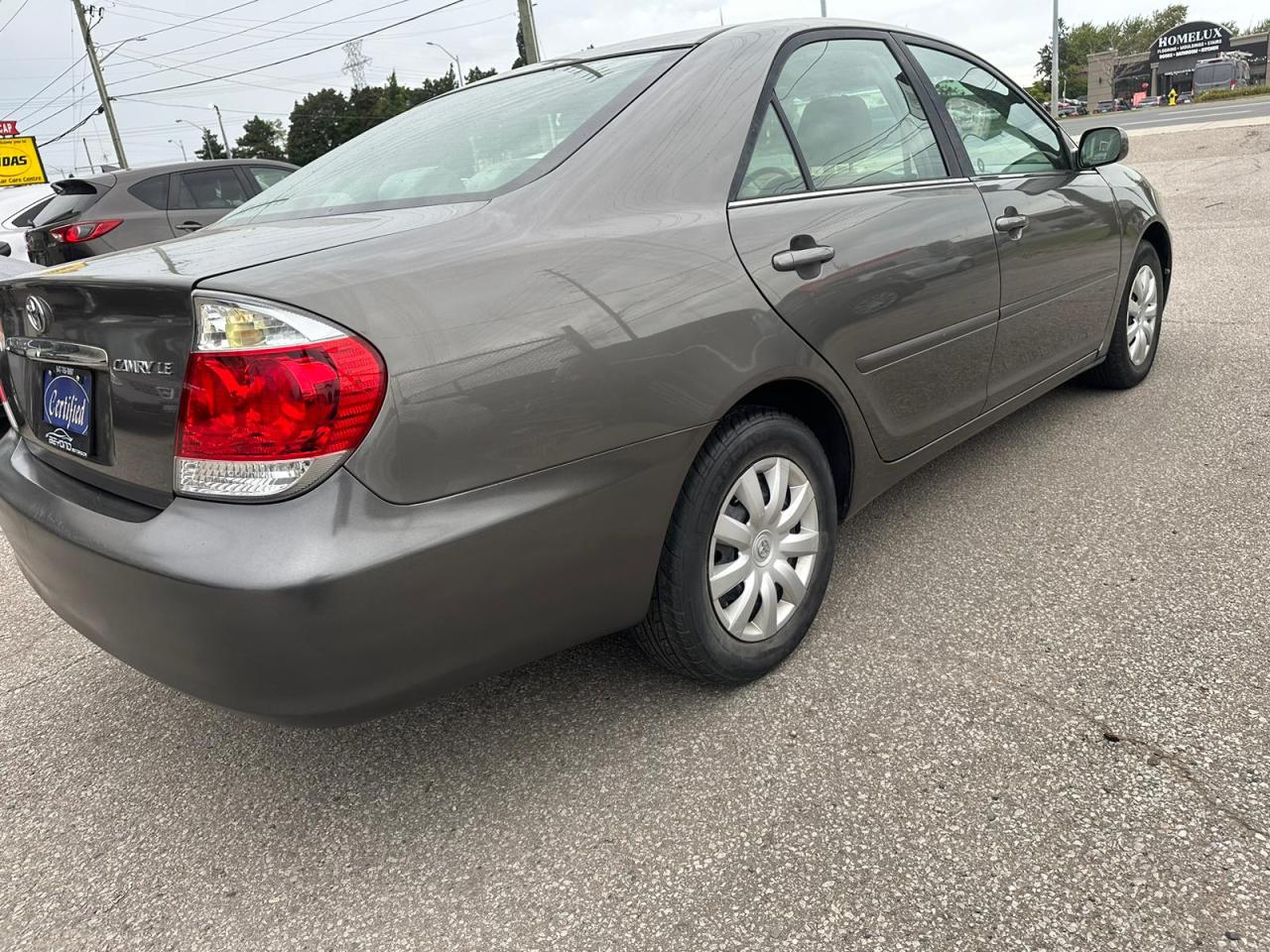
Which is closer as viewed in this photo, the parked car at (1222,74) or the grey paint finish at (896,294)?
the grey paint finish at (896,294)

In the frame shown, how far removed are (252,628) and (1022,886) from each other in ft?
4.54

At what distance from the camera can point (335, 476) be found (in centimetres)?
156

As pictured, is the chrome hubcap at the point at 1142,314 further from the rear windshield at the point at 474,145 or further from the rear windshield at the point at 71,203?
the rear windshield at the point at 71,203

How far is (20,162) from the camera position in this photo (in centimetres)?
2559

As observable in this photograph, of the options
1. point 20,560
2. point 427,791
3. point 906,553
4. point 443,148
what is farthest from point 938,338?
point 20,560

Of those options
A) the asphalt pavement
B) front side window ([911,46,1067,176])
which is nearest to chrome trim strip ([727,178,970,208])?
front side window ([911,46,1067,176])

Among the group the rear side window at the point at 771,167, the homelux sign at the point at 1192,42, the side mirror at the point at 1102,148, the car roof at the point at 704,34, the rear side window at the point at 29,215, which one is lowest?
the side mirror at the point at 1102,148

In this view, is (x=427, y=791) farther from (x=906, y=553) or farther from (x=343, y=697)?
(x=906, y=553)

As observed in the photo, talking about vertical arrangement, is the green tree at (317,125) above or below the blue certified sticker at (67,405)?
above

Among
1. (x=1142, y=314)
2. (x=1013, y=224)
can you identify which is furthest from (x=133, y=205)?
(x=1142, y=314)

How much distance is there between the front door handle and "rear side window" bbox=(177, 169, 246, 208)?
7.61 meters

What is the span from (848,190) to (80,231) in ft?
26.1

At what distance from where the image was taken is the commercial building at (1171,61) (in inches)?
2793

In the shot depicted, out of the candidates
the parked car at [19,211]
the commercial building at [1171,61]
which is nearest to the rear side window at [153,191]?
the parked car at [19,211]
